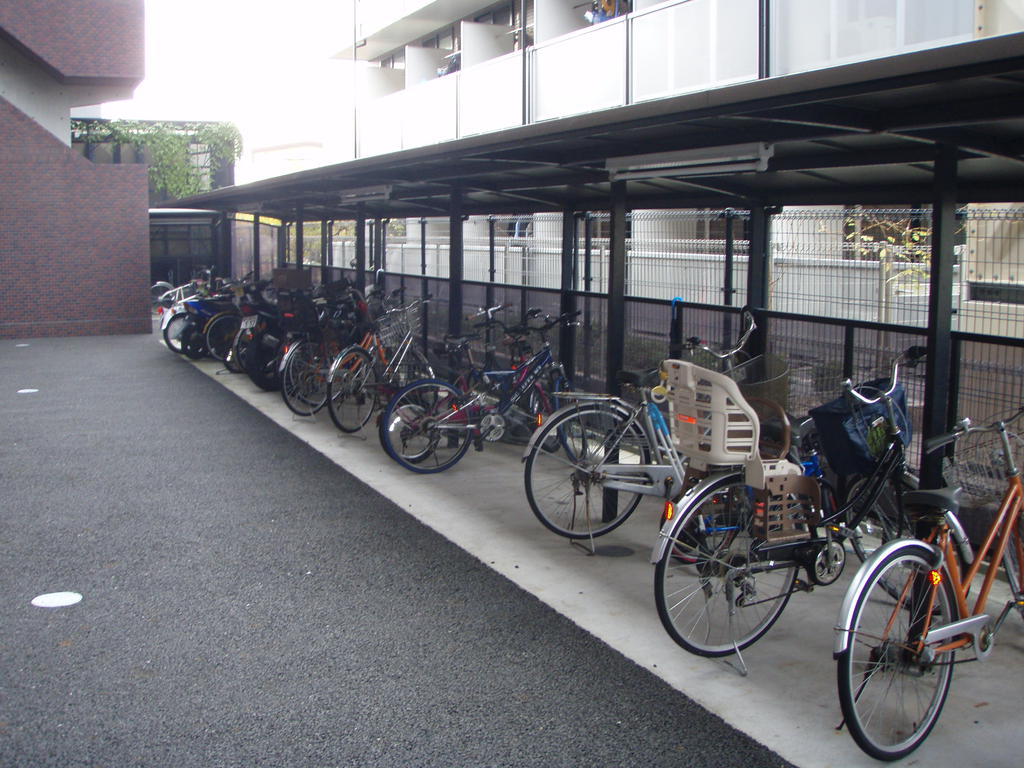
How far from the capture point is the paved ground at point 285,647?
11.8 ft

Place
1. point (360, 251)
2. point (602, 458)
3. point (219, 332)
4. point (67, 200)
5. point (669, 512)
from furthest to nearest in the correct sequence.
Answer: point (67, 200)
point (219, 332)
point (360, 251)
point (602, 458)
point (669, 512)

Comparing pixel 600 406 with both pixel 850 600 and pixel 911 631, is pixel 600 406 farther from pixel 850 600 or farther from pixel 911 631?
pixel 850 600

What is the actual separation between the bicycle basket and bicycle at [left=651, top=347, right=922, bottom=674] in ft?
0.85

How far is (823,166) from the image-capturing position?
5781 mm

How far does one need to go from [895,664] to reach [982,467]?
4.38ft

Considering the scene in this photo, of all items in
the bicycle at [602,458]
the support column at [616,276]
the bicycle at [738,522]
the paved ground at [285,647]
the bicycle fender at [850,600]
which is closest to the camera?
the bicycle fender at [850,600]

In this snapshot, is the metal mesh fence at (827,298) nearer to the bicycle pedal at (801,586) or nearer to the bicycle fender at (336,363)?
the bicycle pedal at (801,586)

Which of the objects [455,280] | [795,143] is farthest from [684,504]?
[455,280]

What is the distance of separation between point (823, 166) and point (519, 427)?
2960 mm

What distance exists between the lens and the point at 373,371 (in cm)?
903

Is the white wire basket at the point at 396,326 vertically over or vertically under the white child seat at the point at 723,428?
over

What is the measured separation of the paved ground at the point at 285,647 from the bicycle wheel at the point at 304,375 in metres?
2.33

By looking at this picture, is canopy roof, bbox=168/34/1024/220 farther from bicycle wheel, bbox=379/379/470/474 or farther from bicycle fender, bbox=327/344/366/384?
bicycle wheel, bbox=379/379/470/474

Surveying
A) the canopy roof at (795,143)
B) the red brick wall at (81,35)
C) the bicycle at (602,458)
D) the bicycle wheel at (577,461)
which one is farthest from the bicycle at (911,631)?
the red brick wall at (81,35)
